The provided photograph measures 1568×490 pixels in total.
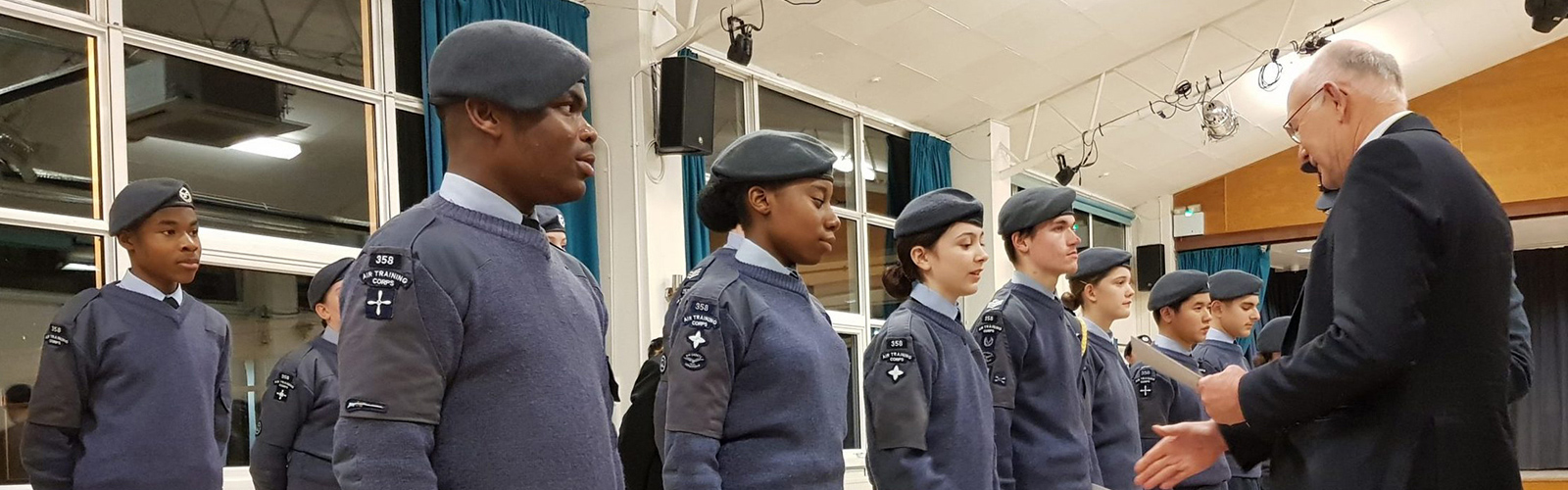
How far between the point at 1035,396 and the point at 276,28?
3.71 m

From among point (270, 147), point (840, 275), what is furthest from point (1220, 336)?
point (270, 147)

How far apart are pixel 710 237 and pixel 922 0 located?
1.76 m

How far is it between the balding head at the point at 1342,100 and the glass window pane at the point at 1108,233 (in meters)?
10.5

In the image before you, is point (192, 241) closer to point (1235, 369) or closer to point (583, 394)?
point (583, 394)

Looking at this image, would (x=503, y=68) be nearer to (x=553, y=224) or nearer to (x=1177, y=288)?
(x=553, y=224)

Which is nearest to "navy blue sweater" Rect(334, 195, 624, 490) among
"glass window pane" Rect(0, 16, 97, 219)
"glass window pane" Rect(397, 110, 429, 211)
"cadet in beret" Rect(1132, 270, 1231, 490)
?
"cadet in beret" Rect(1132, 270, 1231, 490)

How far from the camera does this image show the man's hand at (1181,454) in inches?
75.4

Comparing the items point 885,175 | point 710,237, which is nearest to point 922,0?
point 710,237

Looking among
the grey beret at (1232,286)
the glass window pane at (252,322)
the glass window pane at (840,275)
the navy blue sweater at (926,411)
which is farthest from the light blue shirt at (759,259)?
the glass window pane at (840,275)

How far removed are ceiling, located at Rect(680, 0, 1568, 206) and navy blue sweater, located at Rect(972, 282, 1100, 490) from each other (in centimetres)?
365

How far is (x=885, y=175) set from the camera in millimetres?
9203

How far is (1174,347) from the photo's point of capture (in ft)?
16.8

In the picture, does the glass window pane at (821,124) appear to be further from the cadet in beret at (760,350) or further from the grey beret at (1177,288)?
the cadet in beret at (760,350)

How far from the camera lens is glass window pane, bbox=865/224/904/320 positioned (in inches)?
357
